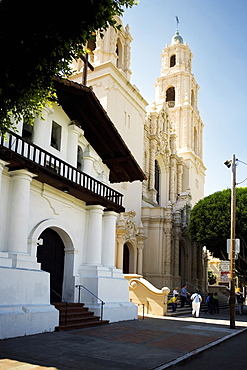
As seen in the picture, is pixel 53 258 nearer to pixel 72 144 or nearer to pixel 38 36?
pixel 72 144

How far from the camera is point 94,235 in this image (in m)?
18.0

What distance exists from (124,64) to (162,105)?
9.56m

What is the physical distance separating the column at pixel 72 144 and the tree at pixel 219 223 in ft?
51.5

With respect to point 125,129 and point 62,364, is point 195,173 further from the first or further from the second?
point 62,364

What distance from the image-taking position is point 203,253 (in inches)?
1662

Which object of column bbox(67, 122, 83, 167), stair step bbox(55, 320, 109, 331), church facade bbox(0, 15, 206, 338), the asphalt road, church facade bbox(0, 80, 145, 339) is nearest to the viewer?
the asphalt road

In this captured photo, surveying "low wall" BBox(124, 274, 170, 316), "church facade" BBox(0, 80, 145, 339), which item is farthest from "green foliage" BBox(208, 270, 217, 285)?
"church facade" BBox(0, 80, 145, 339)

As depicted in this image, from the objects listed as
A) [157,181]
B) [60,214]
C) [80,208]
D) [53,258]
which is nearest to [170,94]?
[157,181]

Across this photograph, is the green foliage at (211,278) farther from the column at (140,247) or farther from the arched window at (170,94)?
the column at (140,247)

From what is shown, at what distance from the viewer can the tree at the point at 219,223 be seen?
29.0 metres

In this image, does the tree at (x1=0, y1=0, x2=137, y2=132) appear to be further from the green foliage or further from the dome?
the green foliage

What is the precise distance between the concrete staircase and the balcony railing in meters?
4.54

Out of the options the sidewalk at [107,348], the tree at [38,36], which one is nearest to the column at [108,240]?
the sidewalk at [107,348]

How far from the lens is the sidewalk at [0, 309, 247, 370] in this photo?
9.02m
